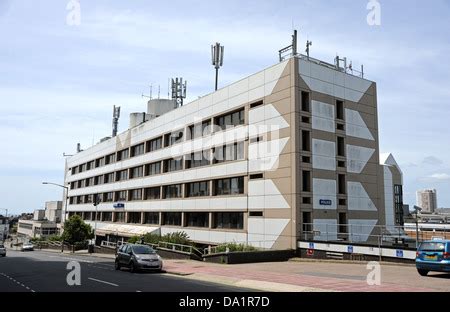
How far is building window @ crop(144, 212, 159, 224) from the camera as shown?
49684 millimetres

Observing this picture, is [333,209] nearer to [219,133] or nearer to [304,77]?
[304,77]

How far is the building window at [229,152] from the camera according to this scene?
116 ft

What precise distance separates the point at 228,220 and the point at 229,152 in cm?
634

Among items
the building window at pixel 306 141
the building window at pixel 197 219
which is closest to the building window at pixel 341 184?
the building window at pixel 306 141

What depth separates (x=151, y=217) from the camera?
51.1m

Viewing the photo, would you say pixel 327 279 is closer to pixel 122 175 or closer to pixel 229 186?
pixel 229 186

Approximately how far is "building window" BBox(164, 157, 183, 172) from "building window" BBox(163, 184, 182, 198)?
202 centimetres

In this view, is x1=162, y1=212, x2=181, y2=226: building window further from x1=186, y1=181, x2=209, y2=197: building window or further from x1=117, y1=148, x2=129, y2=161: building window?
x1=117, y1=148, x2=129, y2=161: building window

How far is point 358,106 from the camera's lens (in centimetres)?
3500

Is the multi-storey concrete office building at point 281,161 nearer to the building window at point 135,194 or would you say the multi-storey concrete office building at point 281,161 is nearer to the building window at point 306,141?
the building window at point 306,141

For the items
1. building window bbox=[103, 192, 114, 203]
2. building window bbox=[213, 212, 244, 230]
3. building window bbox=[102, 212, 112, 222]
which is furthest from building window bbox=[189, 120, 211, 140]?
building window bbox=[102, 212, 112, 222]

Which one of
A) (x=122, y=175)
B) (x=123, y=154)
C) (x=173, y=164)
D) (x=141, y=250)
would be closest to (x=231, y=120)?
(x=173, y=164)

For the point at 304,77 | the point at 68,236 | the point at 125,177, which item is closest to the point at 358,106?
the point at 304,77
